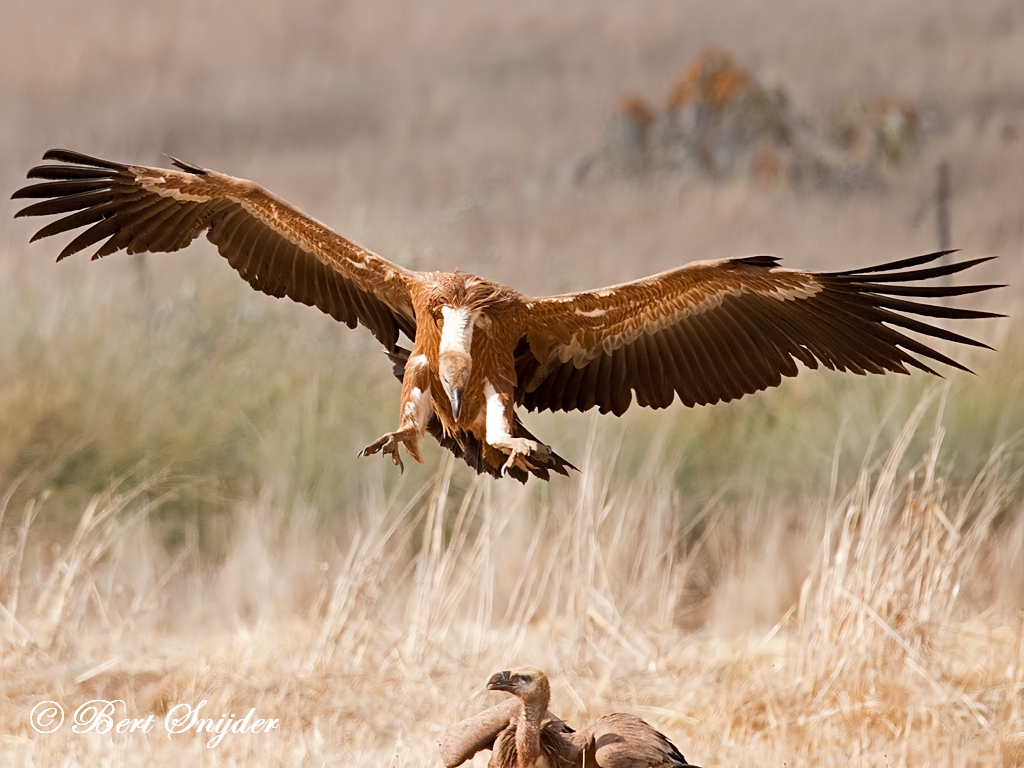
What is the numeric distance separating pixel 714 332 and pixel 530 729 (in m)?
1.37

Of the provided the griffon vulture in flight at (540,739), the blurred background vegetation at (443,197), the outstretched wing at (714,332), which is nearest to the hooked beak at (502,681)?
the griffon vulture in flight at (540,739)

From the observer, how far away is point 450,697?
6168 millimetres

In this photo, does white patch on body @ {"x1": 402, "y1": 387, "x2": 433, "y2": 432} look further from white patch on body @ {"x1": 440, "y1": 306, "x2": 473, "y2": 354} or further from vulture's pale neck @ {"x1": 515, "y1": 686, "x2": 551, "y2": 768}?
vulture's pale neck @ {"x1": 515, "y1": 686, "x2": 551, "y2": 768}

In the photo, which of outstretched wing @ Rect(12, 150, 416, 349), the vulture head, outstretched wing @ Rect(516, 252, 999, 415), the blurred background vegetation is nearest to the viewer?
the vulture head

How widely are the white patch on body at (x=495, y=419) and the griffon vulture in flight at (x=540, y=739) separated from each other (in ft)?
2.40

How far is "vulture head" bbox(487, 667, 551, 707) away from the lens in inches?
169

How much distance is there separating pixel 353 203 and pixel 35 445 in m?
17.2

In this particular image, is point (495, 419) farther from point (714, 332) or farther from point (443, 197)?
point (443, 197)

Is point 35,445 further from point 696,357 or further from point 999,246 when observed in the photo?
point 999,246

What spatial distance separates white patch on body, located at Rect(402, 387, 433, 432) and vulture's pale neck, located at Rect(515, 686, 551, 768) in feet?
2.86

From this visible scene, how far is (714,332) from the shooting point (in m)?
4.70

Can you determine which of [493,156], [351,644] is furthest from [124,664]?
[493,156]

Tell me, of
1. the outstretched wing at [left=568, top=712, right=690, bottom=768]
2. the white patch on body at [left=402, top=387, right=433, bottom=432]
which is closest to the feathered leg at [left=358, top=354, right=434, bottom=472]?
the white patch on body at [left=402, top=387, right=433, bottom=432]

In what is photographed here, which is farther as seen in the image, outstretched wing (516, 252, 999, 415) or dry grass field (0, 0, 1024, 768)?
dry grass field (0, 0, 1024, 768)
